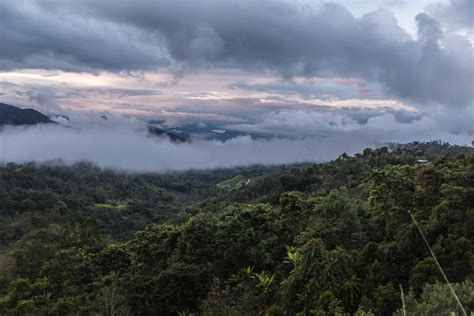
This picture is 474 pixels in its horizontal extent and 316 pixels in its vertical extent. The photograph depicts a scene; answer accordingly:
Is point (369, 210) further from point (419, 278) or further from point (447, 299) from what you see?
point (447, 299)

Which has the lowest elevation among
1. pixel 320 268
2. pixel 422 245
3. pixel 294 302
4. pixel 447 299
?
pixel 294 302

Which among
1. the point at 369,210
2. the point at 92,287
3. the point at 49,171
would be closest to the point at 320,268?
the point at 369,210

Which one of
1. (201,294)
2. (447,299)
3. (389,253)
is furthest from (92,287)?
(447,299)

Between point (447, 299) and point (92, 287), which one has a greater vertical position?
point (447, 299)

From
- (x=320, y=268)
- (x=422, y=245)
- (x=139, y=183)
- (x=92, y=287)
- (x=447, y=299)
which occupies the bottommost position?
(x=139, y=183)

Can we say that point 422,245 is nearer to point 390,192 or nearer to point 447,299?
point 390,192

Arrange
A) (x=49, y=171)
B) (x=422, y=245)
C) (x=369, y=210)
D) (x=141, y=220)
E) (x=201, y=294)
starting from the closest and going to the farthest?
1. (x=422, y=245)
2. (x=201, y=294)
3. (x=369, y=210)
4. (x=141, y=220)
5. (x=49, y=171)

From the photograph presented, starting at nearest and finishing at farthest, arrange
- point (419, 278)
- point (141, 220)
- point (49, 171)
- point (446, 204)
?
point (419, 278), point (446, 204), point (141, 220), point (49, 171)

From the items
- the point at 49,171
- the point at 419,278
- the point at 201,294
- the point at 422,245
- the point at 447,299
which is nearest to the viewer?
the point at 447,299

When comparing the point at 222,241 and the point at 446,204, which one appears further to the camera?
Answer: the point at 222,241
